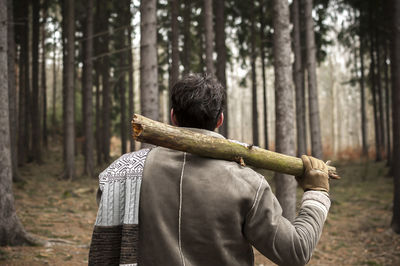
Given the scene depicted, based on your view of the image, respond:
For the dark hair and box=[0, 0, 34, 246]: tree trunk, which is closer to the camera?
the dark hair

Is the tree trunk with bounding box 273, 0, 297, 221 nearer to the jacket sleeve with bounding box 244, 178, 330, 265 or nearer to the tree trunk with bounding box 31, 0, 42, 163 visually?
the jacket sleeve with bounding box 244, 178, 330, 265

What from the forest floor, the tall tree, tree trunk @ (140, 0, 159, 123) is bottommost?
the forest floor

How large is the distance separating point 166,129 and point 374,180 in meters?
16.6

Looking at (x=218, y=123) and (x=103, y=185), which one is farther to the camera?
(x=218, y=123)

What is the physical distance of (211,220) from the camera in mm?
1715

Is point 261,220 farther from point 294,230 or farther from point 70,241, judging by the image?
point 70,241

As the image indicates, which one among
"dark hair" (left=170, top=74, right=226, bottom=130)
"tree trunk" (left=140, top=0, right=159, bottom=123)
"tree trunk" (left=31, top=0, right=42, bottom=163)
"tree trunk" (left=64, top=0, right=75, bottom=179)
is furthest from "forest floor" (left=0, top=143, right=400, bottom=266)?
"dark hair" (left=170, top=74, right=226, bottom=130)

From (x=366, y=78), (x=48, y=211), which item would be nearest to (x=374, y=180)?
(x=366, y=78)

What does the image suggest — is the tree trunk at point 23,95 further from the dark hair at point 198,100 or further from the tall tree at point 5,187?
the dark hair at point 198,100

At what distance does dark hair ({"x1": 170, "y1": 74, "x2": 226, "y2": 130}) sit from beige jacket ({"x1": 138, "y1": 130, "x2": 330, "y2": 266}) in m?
0.24

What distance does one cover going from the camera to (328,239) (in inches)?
335

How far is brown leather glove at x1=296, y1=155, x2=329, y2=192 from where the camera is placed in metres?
2.05

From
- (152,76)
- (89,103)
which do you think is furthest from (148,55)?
(89,103)

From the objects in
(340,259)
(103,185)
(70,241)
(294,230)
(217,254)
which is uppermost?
(103,185)
